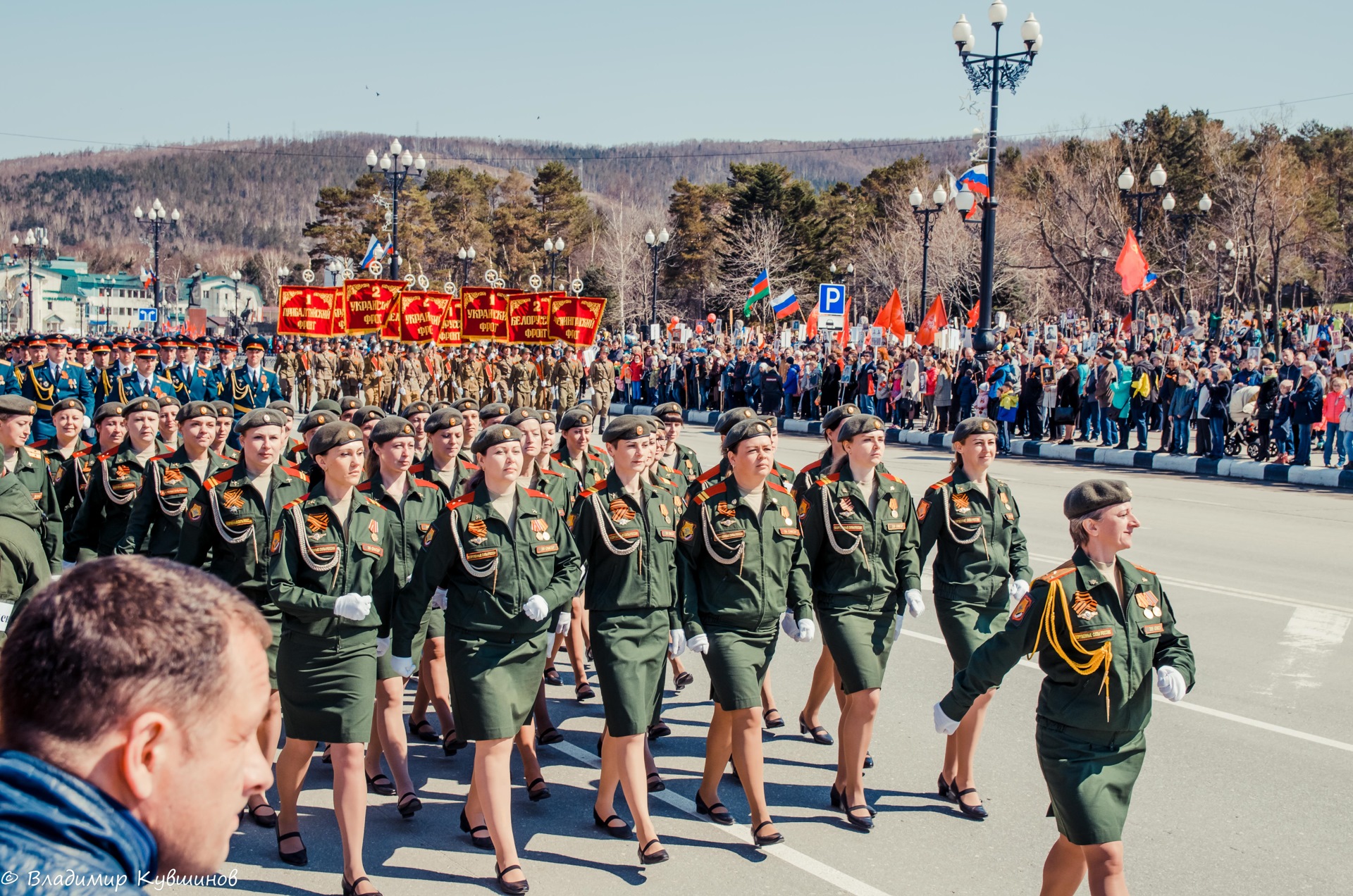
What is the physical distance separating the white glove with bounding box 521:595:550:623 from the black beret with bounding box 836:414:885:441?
2122mm

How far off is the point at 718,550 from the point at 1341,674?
5208 millimetres

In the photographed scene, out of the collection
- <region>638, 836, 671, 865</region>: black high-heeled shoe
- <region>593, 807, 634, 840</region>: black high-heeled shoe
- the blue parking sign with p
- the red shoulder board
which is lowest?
<region>593, 807, 634, 840</region>: black high-heeled shoe

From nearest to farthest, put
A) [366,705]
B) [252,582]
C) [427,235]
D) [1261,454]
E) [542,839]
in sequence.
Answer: [366,705]
[542,839]
[252,582]
[1261,454]
[427,235]

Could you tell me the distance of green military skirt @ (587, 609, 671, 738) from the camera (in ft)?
18.8

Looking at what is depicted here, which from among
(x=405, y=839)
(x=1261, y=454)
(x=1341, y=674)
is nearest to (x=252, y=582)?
(x=405, y=839)

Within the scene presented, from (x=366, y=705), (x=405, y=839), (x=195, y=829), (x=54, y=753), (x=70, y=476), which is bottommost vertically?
(x=405, y=839)

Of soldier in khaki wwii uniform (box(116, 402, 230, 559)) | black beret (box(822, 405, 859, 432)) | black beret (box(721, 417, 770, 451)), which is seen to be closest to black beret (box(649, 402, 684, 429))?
black beret (box(822, 405, 859, 432))

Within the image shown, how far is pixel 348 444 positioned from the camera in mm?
5758

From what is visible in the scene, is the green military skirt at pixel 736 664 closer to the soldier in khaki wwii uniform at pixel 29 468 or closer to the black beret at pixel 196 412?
the black beret at pixel 196 412

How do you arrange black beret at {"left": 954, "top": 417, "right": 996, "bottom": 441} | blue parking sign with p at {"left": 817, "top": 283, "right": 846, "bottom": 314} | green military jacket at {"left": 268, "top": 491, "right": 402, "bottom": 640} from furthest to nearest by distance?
blue parking sign with p at {"left": 817, "top": 283, "right": 846, "bottom": 314} < black beret at {"left": 954, "top": 417, "right": 996, "bottom": 441} < green military jacket at {"left": 268, "top": 491, "right": 402, "bottom": 640}

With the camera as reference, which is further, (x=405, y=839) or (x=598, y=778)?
(x=598, y=778)

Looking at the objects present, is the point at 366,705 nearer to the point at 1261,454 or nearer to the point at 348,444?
the point at 348,444

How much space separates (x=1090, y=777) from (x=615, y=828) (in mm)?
2478

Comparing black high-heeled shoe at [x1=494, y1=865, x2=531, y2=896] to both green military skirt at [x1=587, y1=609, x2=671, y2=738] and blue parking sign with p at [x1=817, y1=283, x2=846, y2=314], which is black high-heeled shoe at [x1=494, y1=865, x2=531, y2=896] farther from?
blue parking sign with p at [x1=817, y1=283, x2=846, y2=314]
